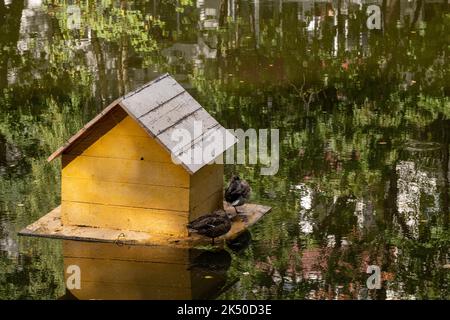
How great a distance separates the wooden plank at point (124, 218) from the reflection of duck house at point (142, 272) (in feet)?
1.07

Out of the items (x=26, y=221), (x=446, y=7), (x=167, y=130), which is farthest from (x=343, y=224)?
(x=446, y=7)

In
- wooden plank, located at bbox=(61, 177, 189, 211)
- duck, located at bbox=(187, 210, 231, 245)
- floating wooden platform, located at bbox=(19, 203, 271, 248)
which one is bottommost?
floating wooden platform, located at bbox=(19, 203, 271, 248)

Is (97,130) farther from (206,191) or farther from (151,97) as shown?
(206,191)

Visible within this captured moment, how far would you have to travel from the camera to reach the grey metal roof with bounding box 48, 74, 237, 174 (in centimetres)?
1366

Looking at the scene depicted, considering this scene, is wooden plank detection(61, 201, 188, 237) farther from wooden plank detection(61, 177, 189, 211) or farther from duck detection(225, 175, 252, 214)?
duck detection(225, 175, 252, 214)

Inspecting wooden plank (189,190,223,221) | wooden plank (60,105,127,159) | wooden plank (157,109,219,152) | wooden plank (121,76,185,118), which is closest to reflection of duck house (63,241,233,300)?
wooden plank (189,190,223,221)

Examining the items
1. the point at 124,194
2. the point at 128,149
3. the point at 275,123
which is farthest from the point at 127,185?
the point at 275,123

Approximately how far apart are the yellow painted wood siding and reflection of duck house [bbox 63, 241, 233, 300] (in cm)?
58

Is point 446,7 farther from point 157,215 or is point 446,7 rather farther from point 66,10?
point 157,215

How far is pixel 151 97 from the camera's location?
558 inches

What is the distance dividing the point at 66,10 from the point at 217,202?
13.4 meters

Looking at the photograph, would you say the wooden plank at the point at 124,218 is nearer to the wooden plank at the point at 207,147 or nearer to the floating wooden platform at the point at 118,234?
the floating wooden platform at the point at 118,234

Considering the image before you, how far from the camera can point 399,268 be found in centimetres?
1340

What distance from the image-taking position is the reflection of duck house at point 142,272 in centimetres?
1289
